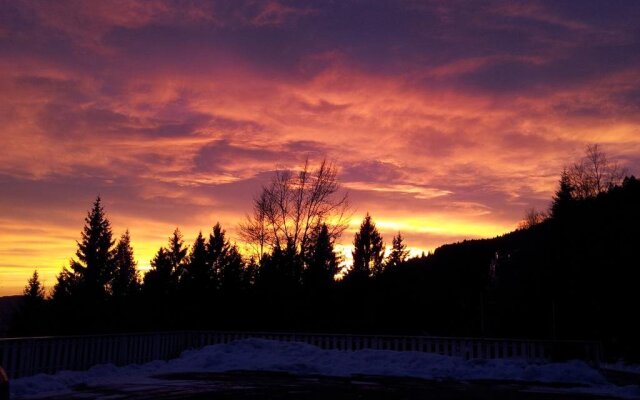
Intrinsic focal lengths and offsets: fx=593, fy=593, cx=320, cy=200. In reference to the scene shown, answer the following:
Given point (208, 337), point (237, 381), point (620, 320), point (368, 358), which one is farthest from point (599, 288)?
point (237, 381)

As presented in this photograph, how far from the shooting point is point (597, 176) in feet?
173

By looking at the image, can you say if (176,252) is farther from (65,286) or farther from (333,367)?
(333,367)

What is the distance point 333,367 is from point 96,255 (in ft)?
129

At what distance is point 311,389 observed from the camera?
1406 cm

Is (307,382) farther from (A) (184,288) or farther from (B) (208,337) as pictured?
(A) (184,288)

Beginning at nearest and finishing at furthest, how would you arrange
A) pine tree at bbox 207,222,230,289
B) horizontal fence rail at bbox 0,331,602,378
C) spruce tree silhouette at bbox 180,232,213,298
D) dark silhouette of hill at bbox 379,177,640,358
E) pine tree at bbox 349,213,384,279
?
horizontal fence rail at bbox 0,331,602,378
dark silhouette of hill at bbox 379,177,640,358
spruce tree silhouette at bbox 180,232,213,298
pine tree at bbox 207,222,230,289
pine tree at bbox 349,213,384,279

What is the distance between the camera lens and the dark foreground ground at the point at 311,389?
1258 cm

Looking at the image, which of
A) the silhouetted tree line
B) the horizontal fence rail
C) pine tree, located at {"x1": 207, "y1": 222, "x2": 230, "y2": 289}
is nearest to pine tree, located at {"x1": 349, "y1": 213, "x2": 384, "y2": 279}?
the silhouetted tree line

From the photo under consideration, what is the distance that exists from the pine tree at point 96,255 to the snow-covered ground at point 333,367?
33903mm

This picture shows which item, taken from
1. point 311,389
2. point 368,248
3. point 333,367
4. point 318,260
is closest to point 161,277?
point 318,260

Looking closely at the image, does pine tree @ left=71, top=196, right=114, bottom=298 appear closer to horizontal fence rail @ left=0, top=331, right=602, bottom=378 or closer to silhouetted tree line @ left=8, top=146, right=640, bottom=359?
silhouetted tree line @ left=8, top=146, right=640, bottom=359

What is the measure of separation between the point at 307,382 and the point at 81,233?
43232 millimetres

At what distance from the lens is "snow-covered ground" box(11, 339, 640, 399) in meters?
15.3

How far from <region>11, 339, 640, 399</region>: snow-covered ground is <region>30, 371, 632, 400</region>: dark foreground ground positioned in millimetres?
990
